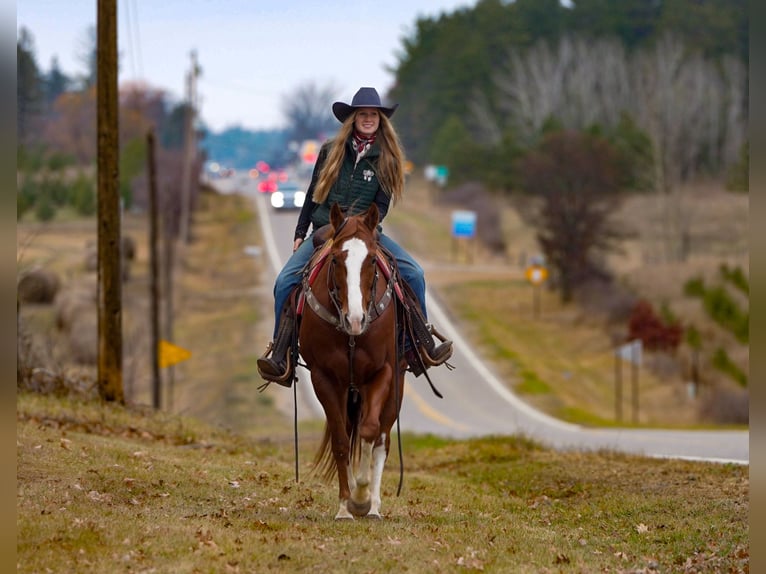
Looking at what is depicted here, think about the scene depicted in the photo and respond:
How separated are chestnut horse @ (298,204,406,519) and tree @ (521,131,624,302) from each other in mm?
64312

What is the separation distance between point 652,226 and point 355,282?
83016 mm

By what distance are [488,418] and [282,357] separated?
37.0 metres

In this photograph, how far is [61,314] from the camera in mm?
56375

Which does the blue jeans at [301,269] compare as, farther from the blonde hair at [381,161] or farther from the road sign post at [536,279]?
the road sign post at [536,279]

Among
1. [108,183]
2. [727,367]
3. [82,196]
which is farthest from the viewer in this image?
[82,196]

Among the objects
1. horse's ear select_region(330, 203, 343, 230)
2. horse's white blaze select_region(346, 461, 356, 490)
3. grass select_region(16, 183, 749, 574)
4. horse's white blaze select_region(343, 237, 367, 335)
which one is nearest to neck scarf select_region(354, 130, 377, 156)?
horse's ear select_region(330, 203, 343, 230)

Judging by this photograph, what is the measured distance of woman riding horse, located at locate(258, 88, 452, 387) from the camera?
12023 millimetres

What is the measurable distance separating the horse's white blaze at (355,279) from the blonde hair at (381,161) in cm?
125

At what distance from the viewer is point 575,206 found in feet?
253

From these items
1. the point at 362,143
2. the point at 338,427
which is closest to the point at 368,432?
the point at 338,427

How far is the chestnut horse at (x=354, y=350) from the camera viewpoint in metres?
10.9

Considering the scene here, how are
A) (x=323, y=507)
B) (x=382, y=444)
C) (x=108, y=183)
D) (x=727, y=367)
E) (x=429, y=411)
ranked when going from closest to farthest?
(x=382, y=444), (x=323, y=507), (x=108, y=183), (x=429, y=411), (x=727, y=367)

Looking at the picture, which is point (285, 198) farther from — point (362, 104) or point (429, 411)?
point (362, 104)

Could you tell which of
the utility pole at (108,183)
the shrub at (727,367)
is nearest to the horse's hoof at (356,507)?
the utility pole at (108,183)
